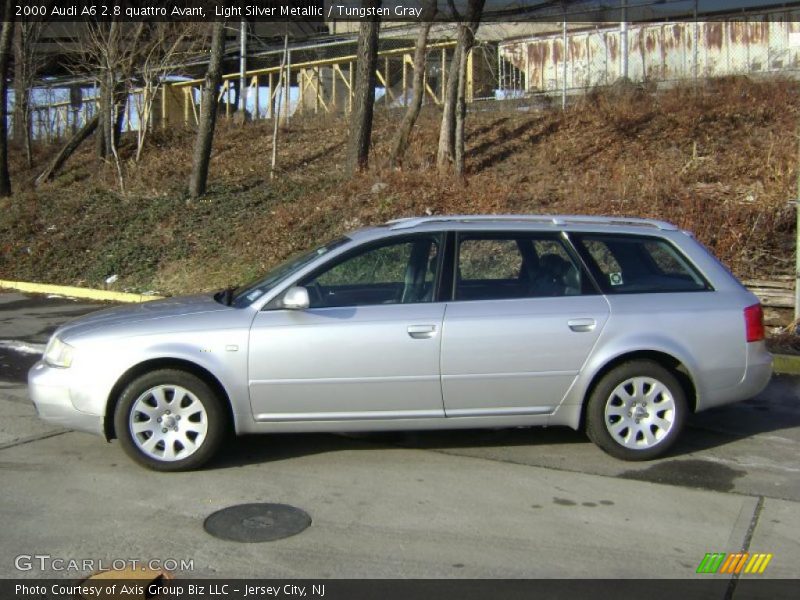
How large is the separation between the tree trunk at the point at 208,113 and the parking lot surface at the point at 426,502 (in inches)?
442

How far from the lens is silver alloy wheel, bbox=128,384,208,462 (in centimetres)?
559

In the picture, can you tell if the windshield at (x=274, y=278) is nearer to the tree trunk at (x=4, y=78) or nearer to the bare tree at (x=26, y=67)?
the tree trunk at (x=4, y=78)

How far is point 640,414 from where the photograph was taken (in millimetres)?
5887

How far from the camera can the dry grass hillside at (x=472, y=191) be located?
12.8 meters

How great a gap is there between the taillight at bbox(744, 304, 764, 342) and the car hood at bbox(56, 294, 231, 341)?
3542 mm

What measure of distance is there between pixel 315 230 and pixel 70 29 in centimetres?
1390

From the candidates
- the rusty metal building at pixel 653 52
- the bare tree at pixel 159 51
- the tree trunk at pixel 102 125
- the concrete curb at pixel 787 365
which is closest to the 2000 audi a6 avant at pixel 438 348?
the concrete curb at pixel 787 365

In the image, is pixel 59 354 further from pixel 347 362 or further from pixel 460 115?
pixel 460 115

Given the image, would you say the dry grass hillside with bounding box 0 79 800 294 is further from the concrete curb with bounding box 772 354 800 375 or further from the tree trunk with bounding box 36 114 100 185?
the concrete curb with bounding box 772 354 800 375

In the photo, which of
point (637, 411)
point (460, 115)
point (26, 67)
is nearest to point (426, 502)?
point (637, 411)

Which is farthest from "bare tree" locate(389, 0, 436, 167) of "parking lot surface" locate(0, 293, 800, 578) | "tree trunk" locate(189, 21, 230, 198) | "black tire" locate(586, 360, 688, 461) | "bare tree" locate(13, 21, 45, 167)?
"bare tree" locate(13, 21, 45, 167)

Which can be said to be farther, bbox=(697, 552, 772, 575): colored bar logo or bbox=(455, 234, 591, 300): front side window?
bbox=(455, 234, 591, 300): front side window

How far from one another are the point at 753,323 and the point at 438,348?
2.23 metres
